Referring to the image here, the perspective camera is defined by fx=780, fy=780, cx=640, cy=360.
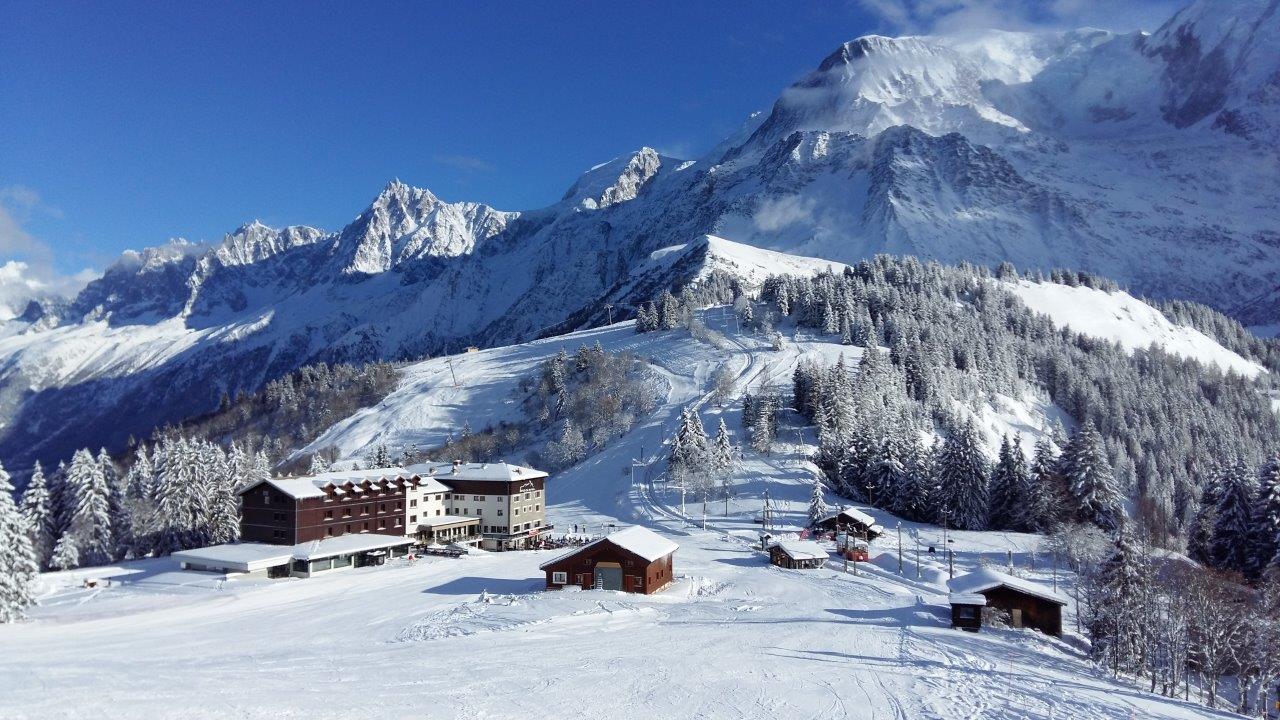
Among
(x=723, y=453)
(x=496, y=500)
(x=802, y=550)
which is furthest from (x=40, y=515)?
(x=802, y=550)

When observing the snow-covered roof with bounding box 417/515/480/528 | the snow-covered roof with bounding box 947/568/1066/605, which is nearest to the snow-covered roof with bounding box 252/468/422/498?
the snow-covered roof with bounding box 417/515/480/528

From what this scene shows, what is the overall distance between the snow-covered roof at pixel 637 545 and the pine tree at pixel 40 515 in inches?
1986

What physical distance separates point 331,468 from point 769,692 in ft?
309

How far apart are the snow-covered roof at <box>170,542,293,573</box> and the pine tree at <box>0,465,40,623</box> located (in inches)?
491

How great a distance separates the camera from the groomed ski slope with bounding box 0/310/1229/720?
26734 millimetres

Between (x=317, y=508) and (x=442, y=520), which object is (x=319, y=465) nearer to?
(x=442, y=520)

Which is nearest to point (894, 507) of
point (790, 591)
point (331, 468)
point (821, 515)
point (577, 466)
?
point (821, 515)

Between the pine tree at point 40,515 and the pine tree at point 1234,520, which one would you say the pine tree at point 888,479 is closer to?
the pine tree at point 1234,520

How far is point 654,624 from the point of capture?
40.9 meters

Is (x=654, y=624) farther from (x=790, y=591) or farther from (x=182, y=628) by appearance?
(x=182, y=628)

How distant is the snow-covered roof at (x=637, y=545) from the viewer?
50.3 metres

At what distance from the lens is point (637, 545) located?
51281 mm

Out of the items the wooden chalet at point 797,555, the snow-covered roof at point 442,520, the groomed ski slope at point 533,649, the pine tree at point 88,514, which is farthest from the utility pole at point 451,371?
the wooden chalet at point 797,555

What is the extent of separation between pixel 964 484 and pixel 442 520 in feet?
173
